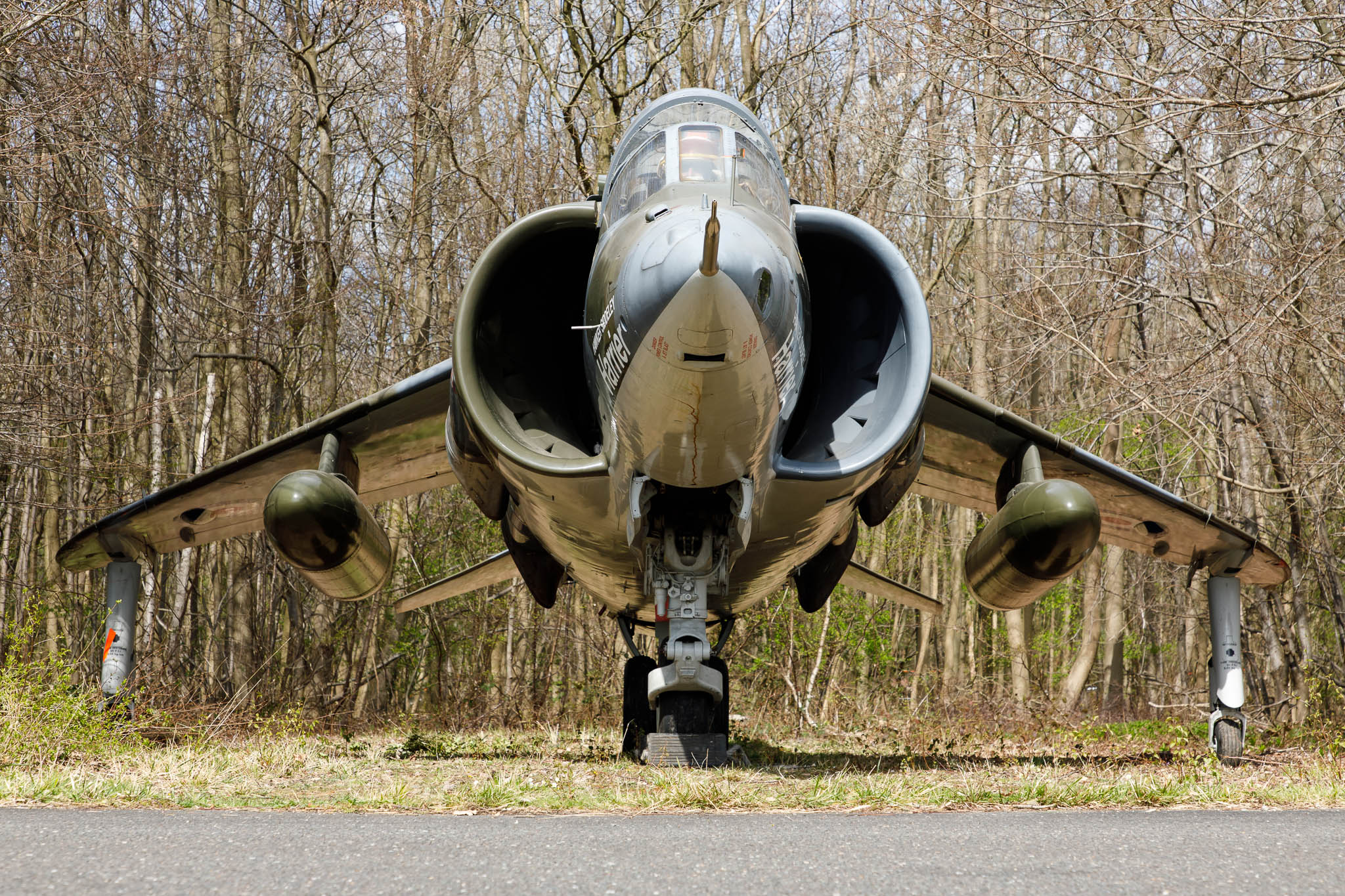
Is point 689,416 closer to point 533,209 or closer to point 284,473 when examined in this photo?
point 284,473

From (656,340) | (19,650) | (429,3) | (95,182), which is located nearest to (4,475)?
(95,182)

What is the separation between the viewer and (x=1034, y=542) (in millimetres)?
6102

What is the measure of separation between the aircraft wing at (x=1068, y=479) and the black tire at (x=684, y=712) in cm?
280

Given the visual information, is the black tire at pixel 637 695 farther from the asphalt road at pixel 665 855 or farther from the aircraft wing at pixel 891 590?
the asphalt road at pixel 665 855

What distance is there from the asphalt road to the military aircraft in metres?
1.66

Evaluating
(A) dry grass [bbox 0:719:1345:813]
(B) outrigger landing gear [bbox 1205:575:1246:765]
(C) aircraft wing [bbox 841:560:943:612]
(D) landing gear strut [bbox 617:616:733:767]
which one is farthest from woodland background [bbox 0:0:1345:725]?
(D) landing gear strut [bbox 617:616:733:767]

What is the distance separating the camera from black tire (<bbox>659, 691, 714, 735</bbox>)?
5.84 meters

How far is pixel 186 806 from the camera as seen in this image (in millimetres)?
4676

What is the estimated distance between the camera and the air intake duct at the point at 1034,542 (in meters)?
5.98

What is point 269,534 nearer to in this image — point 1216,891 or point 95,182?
point 1216,891

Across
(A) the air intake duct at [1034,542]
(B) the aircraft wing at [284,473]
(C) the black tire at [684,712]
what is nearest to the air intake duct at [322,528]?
(B) the aircraft wing at [284,473]

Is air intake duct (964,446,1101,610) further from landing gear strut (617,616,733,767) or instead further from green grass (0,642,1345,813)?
landing gear strut (617,616,733,767)

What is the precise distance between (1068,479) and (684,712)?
4.10 m

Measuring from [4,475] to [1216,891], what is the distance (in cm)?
1354
